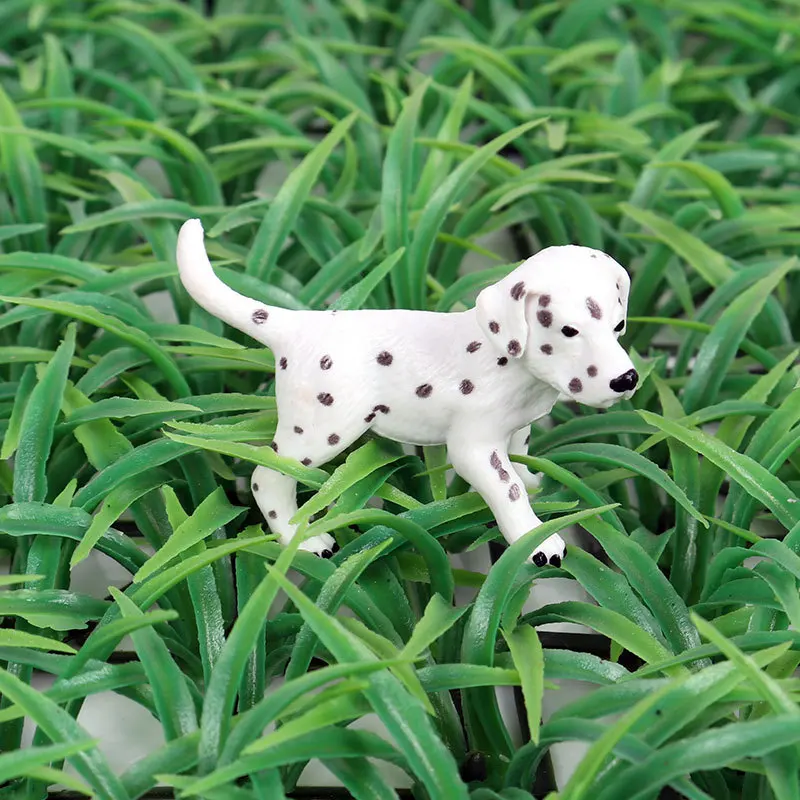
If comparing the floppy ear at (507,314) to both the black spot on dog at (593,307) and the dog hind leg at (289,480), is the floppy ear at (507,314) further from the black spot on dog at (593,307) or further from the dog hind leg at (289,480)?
the dog hind leg at (289,480)

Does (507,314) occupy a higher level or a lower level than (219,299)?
lower

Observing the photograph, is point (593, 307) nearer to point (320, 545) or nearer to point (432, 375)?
point (432, 375)

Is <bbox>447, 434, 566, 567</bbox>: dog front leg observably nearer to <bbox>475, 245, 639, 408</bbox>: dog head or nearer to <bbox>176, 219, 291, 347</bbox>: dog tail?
<bbox>475, 245, 639, 408</bbox>: dog head

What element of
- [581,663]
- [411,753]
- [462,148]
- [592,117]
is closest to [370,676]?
[411,753]

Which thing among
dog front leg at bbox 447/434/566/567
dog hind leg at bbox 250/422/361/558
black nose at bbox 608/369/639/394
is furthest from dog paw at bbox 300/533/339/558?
black nose at bbox 608/369/639/394

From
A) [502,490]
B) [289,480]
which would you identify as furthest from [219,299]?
[502,490]
